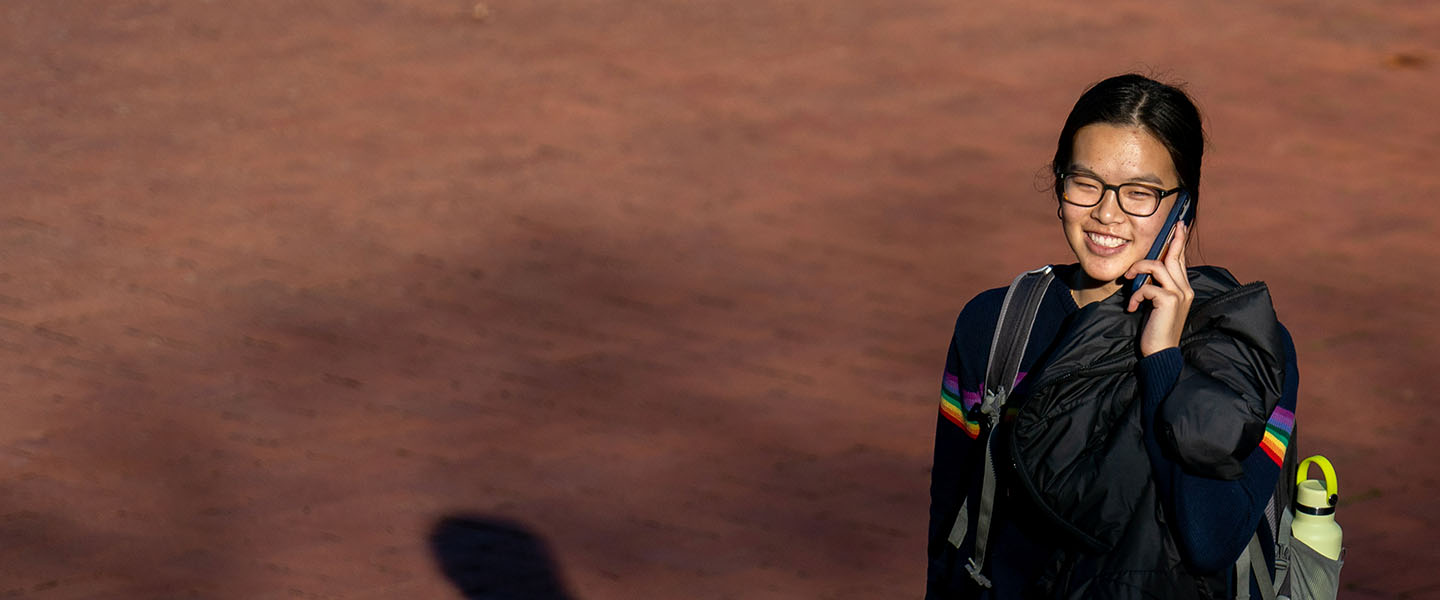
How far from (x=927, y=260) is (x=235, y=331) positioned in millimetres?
4001

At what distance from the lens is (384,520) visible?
20.6ft

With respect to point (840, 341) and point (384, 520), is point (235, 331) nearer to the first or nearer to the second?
point (384, 520)

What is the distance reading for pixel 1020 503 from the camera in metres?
2.50

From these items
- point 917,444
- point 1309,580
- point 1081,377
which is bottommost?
point 917,444

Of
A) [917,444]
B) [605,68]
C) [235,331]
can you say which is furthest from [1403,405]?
[605,68]

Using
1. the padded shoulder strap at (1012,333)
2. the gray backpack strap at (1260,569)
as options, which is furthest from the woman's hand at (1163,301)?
the gray backpack strap at (1260,569)

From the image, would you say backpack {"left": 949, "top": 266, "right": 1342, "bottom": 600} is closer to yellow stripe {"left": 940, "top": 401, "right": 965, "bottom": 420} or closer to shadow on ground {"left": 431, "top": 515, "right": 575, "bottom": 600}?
yellow stripe {"left": 940, "top": 401, "right": 965, "bottom": 420}

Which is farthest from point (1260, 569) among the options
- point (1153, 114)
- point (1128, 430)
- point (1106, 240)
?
point (1153, 114)

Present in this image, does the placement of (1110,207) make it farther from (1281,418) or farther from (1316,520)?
(1316,520)

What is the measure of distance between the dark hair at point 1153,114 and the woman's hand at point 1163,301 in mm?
195

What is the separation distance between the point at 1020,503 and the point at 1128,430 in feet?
0.84

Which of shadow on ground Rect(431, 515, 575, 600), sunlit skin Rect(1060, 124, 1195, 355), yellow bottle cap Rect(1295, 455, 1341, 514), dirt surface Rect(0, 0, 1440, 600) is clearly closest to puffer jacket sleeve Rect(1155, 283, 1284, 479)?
sunlit skin Rect(1060, 124, 1195, 355)

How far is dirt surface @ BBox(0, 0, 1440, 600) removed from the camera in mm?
6230

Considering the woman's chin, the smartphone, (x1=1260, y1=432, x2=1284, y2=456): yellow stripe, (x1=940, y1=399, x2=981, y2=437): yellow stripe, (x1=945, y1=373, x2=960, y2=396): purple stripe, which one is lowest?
(x1=940, y1=399, x2=981, y2=437): yellow stripe
